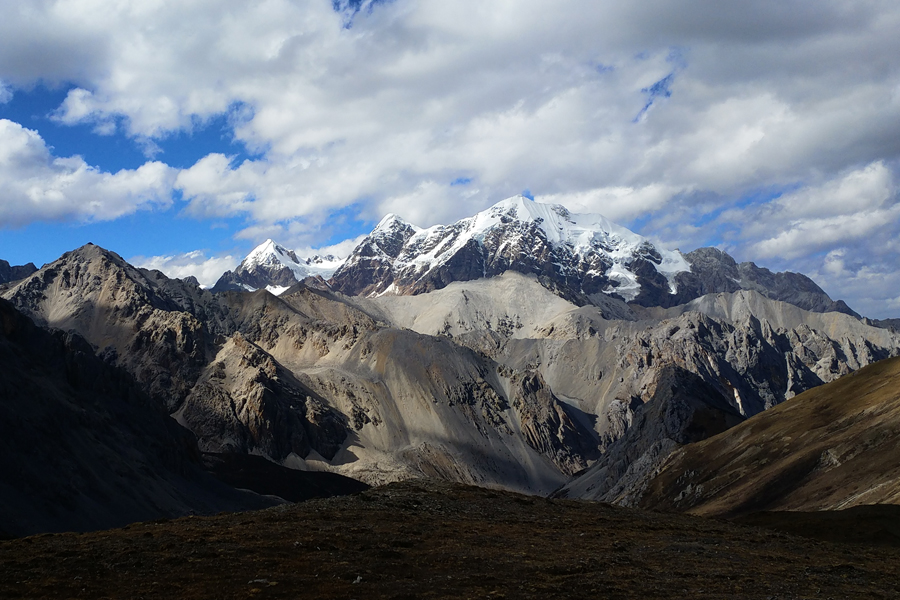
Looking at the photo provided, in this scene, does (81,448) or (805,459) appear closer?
(805,459)

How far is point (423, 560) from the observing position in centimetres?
4047

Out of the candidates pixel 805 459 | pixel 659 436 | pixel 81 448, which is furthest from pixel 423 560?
pixel 659 436

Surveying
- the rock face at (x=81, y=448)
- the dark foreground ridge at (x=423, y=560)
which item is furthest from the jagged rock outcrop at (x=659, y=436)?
the dark foreground ridge at (x=423, y=560)

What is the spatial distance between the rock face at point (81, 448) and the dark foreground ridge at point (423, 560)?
72924 mm

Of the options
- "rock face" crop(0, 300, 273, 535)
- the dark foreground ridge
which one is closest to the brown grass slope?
the dark foreground ridge

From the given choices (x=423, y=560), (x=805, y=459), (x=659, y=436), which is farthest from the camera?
(x=659, y=436)

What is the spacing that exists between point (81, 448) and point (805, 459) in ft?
373

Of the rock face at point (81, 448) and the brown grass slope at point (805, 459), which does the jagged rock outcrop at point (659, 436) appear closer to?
the brown grass slope at point (805, 459)

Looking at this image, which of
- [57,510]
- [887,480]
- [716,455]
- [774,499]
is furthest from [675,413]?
[57,510]

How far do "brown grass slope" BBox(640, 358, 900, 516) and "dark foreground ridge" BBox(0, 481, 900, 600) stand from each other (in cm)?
3030

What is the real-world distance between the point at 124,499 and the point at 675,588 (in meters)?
120

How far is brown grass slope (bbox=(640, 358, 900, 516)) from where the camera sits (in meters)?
89.6

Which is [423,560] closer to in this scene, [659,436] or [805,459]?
[805,459]

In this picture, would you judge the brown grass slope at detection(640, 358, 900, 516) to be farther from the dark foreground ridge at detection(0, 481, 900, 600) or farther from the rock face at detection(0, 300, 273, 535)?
the rock face at detection(0, 300, 273, 535)
